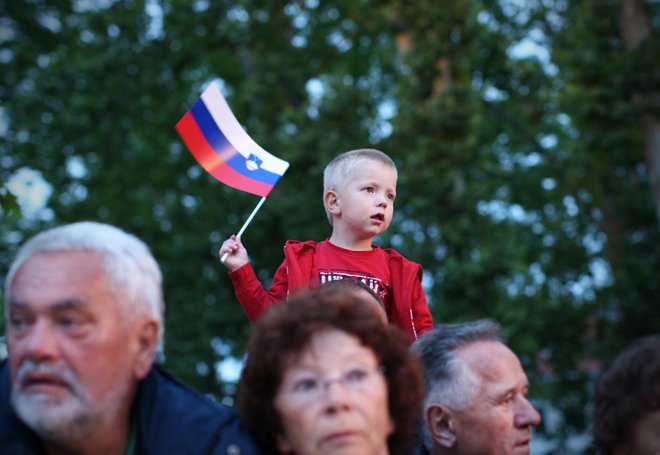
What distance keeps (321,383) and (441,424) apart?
1056mm

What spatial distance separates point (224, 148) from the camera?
178 inches

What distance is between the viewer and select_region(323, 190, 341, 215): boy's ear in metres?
4.80

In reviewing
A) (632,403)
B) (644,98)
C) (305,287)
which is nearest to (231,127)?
(305,287)

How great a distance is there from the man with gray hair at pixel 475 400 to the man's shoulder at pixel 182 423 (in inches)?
40.4

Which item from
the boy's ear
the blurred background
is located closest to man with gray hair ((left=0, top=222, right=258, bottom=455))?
the boy's ear

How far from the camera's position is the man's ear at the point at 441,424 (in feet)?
11.4

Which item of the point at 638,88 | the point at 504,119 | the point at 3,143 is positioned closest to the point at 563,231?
the point at 504,119

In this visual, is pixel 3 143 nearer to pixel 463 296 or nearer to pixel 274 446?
pixel 463 296

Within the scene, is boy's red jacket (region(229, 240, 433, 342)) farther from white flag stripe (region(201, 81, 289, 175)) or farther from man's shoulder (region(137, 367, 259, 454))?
man's shoulder (region(137, 367, 259, 454))

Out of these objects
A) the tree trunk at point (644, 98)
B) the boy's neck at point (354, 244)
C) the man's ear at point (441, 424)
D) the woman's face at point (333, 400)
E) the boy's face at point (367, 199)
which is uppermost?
the tree trunk at point (644, 98)

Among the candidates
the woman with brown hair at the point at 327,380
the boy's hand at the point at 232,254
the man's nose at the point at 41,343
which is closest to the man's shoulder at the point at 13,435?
the man's nose at the point at 41,343

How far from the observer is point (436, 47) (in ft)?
45.8

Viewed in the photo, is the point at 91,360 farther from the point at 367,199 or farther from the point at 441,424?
the point at 367,199

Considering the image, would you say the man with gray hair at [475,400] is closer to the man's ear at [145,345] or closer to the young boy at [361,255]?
the young boy at [361,255]
